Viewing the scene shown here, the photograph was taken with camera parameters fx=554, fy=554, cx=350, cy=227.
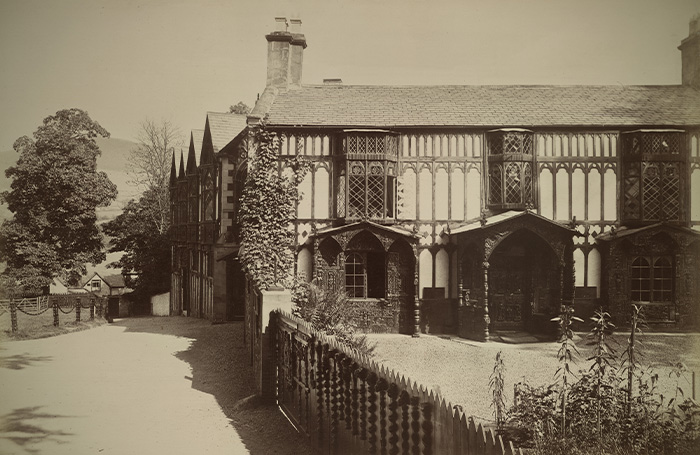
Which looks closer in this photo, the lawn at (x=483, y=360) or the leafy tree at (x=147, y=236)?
the lawn at (x=483, y=360)

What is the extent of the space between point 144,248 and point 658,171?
24.4m

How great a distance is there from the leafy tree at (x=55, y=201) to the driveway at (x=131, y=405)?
5.59 ft

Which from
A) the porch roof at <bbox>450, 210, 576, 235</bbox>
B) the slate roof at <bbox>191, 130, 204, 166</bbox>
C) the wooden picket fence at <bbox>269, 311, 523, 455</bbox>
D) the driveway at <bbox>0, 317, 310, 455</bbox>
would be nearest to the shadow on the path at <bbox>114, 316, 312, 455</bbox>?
the driveway at <bbox>0, 317, 310, 455</bbox>

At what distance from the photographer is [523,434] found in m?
6.70

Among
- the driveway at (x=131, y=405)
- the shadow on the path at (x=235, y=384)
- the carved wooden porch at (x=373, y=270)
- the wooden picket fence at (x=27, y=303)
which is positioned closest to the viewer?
the driveway at (x=131, y=405)

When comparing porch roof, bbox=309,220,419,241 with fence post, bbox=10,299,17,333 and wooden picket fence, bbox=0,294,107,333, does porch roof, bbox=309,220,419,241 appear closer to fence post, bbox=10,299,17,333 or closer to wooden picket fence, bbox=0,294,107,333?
wooden picket fence, bbox=0,294,107,333

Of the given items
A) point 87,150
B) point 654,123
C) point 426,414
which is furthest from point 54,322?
point 654,123

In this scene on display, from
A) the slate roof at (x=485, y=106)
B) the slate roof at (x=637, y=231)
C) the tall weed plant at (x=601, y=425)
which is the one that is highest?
the slate roof at (x=485, y=106)

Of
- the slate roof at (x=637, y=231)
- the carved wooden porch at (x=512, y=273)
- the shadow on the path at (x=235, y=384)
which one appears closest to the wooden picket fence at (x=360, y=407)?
the shadow on the path at (x=235, y=384)

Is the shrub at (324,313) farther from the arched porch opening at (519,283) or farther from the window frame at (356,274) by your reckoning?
the arched porch opening at (519,283)

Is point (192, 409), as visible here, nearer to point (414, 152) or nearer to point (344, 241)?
point (344, 241)

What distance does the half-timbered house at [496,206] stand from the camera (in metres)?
17.4

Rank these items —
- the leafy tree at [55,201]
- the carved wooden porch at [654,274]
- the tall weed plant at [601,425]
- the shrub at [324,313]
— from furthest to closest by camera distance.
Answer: the carved wooden porch at [654,274] < the shrub at [324,313] < the leafy tree at [55,201] < the tall weed plant at [601,425]

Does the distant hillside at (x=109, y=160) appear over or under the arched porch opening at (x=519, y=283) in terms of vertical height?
over
